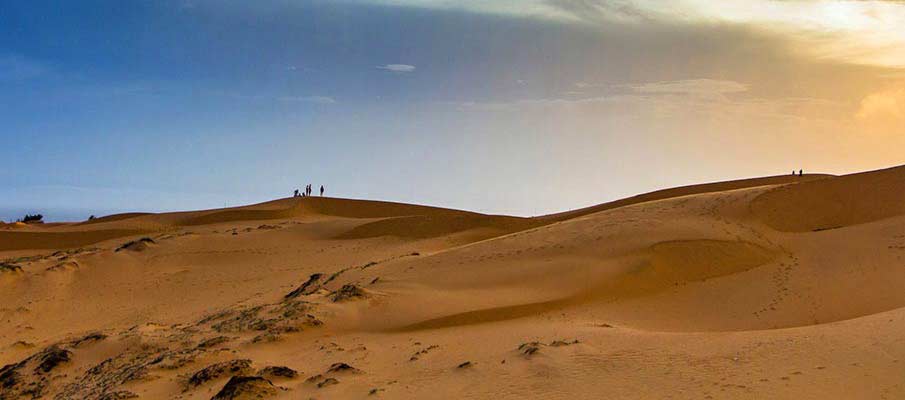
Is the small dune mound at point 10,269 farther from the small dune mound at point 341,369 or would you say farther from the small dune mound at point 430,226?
the small dune mound at point 341,369

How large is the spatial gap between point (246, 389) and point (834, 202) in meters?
19.1

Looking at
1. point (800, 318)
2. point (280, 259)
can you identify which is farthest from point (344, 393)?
point (280, 259)

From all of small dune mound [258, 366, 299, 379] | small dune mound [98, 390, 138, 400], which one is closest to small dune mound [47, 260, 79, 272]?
small dune mound [98, 390, 138, 400]

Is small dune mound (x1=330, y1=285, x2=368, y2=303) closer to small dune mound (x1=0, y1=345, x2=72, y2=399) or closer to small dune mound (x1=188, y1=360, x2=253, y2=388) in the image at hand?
small dune mound (x1=188, y1=360, x2=253, y2=388)

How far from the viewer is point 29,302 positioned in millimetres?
24547

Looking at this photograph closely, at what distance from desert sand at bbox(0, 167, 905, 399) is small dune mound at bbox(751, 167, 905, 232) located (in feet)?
0.28

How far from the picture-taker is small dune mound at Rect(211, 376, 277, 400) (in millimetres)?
11398

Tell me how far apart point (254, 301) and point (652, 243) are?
10.7 m

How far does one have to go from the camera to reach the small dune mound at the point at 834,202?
22531mm

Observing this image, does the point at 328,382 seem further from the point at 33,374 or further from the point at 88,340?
the point at 88,340

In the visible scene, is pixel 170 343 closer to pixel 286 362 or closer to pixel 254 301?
pixel 286 362

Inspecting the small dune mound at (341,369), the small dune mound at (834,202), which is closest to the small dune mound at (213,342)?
the small dune mound at (341,369)

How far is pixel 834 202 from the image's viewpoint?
2397cm

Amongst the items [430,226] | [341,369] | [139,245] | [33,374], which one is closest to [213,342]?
[33,374]
